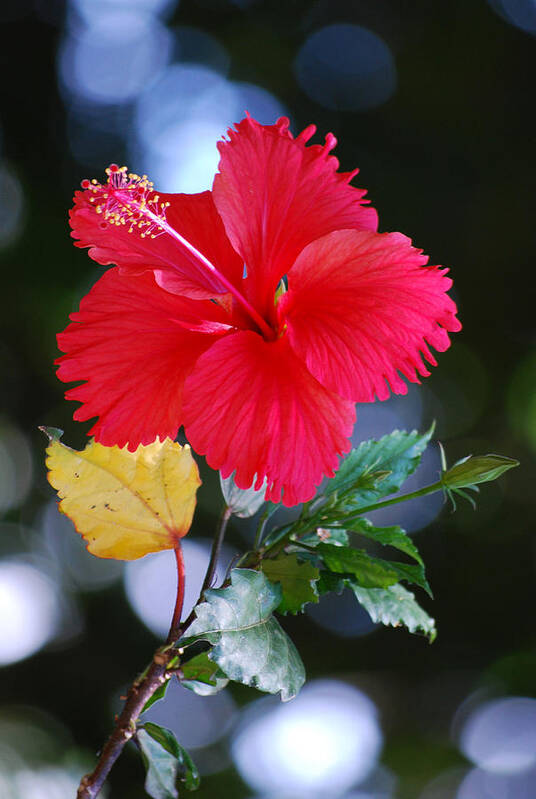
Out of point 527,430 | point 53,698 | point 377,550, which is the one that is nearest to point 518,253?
point 527,430

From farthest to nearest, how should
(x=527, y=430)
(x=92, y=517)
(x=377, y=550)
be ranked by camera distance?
(x=377, y=550) → (x=527, y=430) → (x=92, y=517)

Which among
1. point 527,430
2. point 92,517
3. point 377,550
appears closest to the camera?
point 92,517

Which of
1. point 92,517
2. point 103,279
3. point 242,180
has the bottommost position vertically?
point 92,517

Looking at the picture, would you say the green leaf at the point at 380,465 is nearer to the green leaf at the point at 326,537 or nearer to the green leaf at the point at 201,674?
the green leaf at the point at 326,537

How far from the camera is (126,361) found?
542mm

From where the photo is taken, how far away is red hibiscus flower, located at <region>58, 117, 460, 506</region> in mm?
518

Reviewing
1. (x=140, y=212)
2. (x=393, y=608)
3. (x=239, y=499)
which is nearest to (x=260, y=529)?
(x=239, y=499)

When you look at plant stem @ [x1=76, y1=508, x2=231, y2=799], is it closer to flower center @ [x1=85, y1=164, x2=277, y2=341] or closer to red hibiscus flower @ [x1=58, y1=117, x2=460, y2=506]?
red hibiscus flower @ [x1=58, y1=117, x2=460, y2=506]

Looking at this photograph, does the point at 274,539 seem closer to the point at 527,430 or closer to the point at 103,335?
the point at 103,335

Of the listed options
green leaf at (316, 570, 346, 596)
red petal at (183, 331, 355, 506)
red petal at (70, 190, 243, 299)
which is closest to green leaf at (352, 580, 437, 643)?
green leaf at (316, 570, 346, 596)

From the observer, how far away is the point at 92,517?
54 centimetres

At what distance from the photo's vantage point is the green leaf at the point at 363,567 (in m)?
0.54

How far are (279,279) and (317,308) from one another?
0.20ft

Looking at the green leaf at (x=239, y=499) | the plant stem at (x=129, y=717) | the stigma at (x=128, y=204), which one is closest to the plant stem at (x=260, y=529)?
the green leaf at (x=239, y=499)
